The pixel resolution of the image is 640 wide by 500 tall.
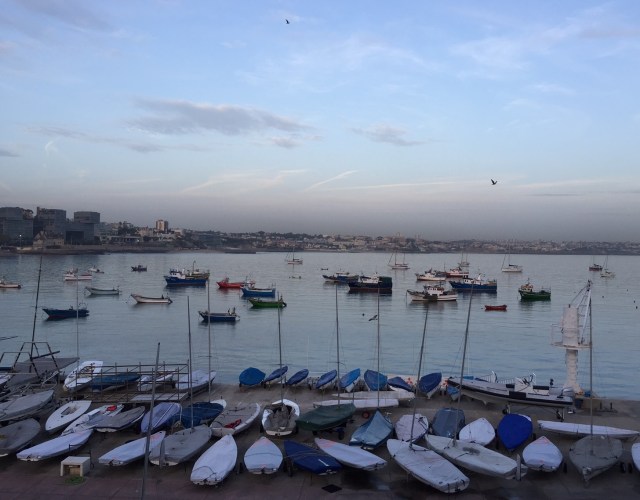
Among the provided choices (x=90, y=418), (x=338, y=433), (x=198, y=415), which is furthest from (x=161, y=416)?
(x=338, y=433)

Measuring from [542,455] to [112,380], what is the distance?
11887mm

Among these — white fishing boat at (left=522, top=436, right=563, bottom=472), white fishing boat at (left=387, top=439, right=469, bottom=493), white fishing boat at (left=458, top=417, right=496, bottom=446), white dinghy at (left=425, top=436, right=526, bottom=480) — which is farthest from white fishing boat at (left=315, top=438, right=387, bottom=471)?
white fishing boat at (left=522, top=436, right=563, bottom=472)

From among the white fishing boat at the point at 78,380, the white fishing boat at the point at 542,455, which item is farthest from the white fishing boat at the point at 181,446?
the white fishing boat at the point at 542,455

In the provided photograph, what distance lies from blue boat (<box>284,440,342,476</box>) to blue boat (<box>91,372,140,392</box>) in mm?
6906

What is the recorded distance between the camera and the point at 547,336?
35.9 meters

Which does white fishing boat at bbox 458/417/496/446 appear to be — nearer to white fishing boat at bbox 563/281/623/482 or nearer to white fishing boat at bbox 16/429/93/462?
white fishing boat at bbox 563/281/623/482

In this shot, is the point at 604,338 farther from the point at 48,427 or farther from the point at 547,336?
the point at 48,427

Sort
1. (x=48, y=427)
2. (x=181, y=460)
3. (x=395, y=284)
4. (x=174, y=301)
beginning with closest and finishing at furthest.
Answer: (x=181, y=460)
(x=48, y=427)
(x=174, y=301)
(x=395, y=284)

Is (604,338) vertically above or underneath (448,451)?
underneath

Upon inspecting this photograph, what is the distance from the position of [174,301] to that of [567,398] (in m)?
45.2

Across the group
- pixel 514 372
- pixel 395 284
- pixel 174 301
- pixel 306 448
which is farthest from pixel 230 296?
pixel 306 448

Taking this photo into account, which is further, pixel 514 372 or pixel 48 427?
pixel 514 372

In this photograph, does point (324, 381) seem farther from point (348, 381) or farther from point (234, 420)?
point (234, 420)

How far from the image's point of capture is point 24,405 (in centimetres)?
1317
